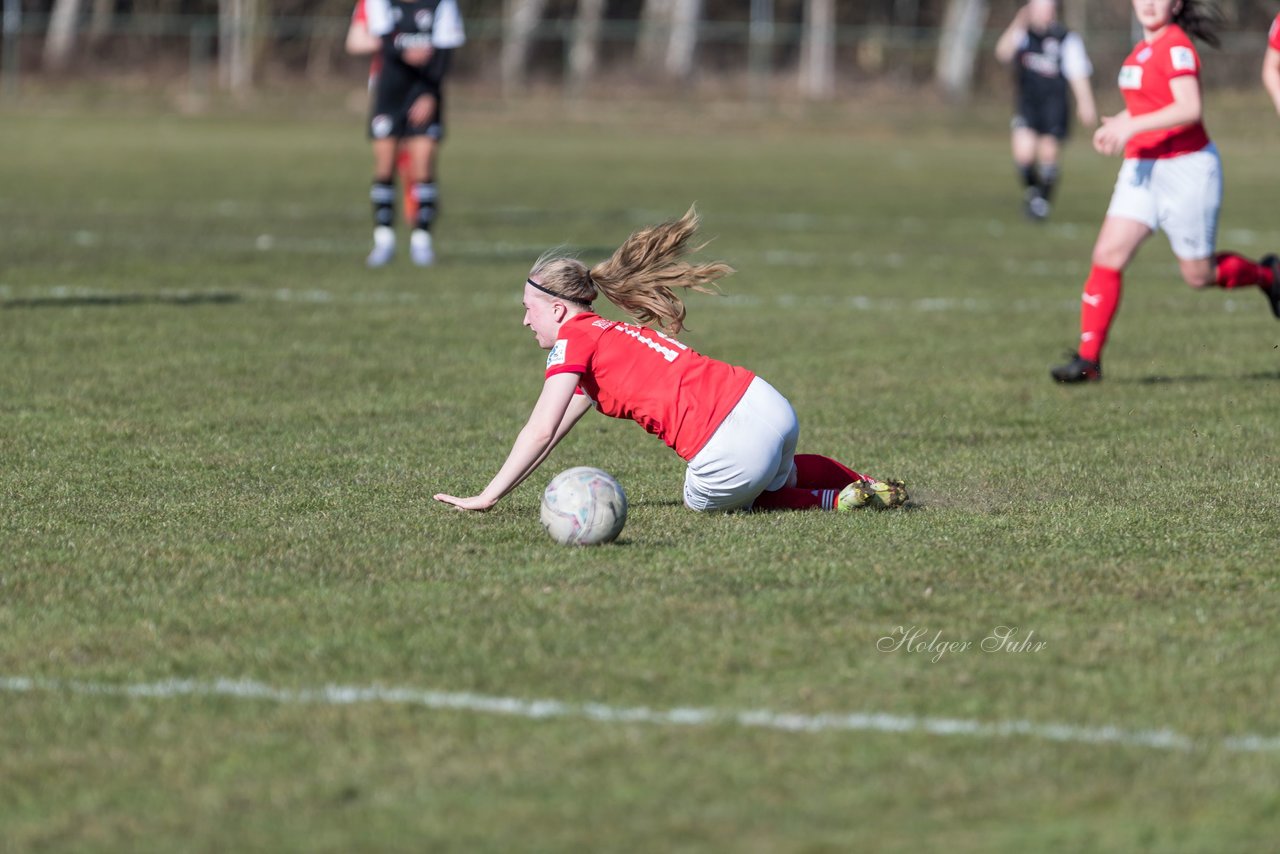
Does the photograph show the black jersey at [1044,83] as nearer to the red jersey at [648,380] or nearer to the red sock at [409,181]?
the red sock at [409,181]

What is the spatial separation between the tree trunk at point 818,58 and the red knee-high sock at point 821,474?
3754 cm

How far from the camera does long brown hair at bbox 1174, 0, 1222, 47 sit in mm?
9078

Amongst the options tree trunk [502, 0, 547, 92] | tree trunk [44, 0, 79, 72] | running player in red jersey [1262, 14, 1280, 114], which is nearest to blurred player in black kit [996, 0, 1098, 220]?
running player in red jersey [1262, 14, 1280, 114]

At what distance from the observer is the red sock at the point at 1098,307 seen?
30.5 ft

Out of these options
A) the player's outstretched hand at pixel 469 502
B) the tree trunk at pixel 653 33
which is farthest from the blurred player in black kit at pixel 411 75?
the tree trunk at pixel 653 33

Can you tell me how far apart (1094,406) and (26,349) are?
5.79m

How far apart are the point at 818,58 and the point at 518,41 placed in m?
8.29

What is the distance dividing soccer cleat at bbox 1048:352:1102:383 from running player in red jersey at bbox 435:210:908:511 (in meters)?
3.32

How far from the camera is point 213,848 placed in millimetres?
3314

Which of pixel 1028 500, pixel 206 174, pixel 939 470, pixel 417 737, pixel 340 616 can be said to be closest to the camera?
pixel 417 737

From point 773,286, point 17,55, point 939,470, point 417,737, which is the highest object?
point 417,737

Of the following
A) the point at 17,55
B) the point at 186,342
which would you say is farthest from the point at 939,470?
the point at 17,55

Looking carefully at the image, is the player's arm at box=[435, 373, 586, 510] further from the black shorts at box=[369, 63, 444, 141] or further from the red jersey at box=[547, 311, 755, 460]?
the black shorts at box=[369, 63, 444, 141]

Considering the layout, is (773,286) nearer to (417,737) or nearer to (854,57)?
(417,737)
